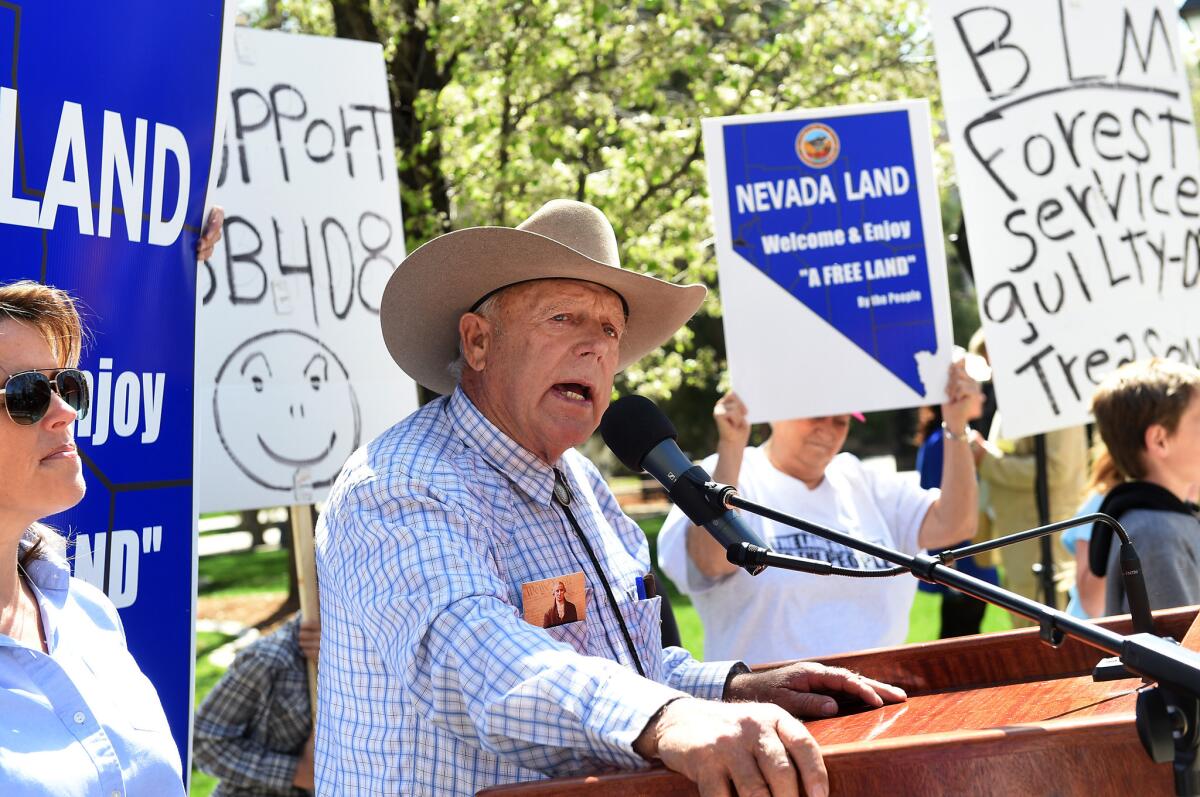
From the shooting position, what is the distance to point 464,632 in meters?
2.10

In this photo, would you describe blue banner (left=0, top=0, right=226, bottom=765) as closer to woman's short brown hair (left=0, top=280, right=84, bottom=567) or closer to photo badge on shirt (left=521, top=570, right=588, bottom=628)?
woman's short brown hair (left=0, top=280, right=84, bottom=567)

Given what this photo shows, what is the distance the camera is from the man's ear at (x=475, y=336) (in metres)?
2.94

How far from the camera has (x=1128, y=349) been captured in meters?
5.16

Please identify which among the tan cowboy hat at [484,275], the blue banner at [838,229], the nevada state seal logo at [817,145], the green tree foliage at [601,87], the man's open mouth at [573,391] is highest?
the green tree foliage at [601,87]

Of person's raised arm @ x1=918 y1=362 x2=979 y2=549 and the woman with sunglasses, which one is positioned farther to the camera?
person's raised arm @ x1=918 y1=362 x2=979 y2=549

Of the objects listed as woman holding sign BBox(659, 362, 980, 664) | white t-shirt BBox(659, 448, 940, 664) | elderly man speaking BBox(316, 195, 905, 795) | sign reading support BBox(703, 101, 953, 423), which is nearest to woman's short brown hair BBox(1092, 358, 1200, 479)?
woman holding sign BBox(659, 362, 980, 664)

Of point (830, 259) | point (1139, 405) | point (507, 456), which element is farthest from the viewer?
point (830, 259)

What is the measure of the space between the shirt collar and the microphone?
0.19m

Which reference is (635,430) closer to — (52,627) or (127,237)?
(52,627)

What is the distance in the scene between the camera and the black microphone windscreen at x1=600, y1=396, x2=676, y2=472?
7.86 ft

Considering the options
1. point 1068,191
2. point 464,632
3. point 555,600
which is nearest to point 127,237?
point 555,600

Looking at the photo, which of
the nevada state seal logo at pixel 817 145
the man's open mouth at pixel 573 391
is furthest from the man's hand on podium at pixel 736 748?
the nevada state seal logo at pixel 817 145

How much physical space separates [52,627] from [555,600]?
88 centimetres

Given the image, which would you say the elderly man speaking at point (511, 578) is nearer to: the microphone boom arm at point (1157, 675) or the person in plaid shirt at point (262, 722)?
the microphone boom arm at point (1157, 675)
